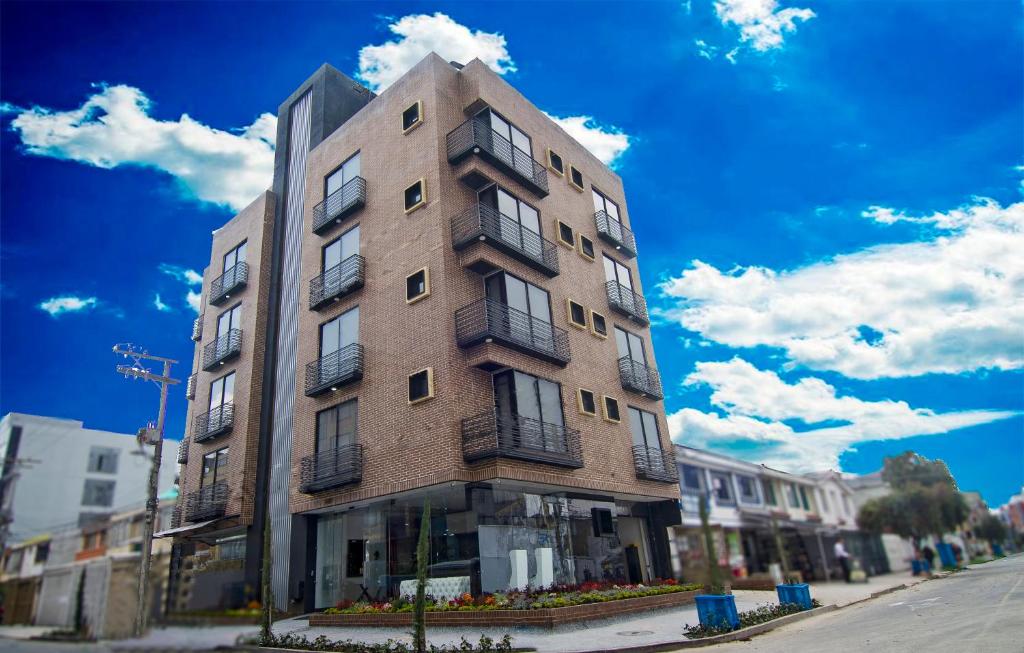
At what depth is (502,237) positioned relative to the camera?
76.6 feet

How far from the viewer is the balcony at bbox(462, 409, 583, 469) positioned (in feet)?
64.3

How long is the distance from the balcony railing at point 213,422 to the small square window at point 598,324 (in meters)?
18.0

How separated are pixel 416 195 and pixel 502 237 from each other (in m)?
4.10

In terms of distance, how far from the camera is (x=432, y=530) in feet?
68.5

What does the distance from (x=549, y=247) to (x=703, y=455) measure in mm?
19016

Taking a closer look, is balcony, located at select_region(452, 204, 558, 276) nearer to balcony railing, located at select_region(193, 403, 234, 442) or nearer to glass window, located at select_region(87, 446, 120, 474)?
balcony railing, located at select_region(193, 403, 234, 442)

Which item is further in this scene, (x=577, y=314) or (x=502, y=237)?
(x=577, y=314)

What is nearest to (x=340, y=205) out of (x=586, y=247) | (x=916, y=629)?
(x=586, y=247)

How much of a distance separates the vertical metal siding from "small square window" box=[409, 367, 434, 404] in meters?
8.89

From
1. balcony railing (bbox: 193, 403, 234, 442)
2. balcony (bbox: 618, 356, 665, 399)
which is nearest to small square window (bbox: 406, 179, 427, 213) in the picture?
balcony (bbox: 618, 356, 665, 399)

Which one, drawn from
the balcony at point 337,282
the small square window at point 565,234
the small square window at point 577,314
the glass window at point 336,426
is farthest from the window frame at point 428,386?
the small square window at point 565,234

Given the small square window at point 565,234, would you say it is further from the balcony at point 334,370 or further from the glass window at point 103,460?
the glass window at point 103,460

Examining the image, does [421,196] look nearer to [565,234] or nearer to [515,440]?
[565,234]

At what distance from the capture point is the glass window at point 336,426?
77.6 feet
